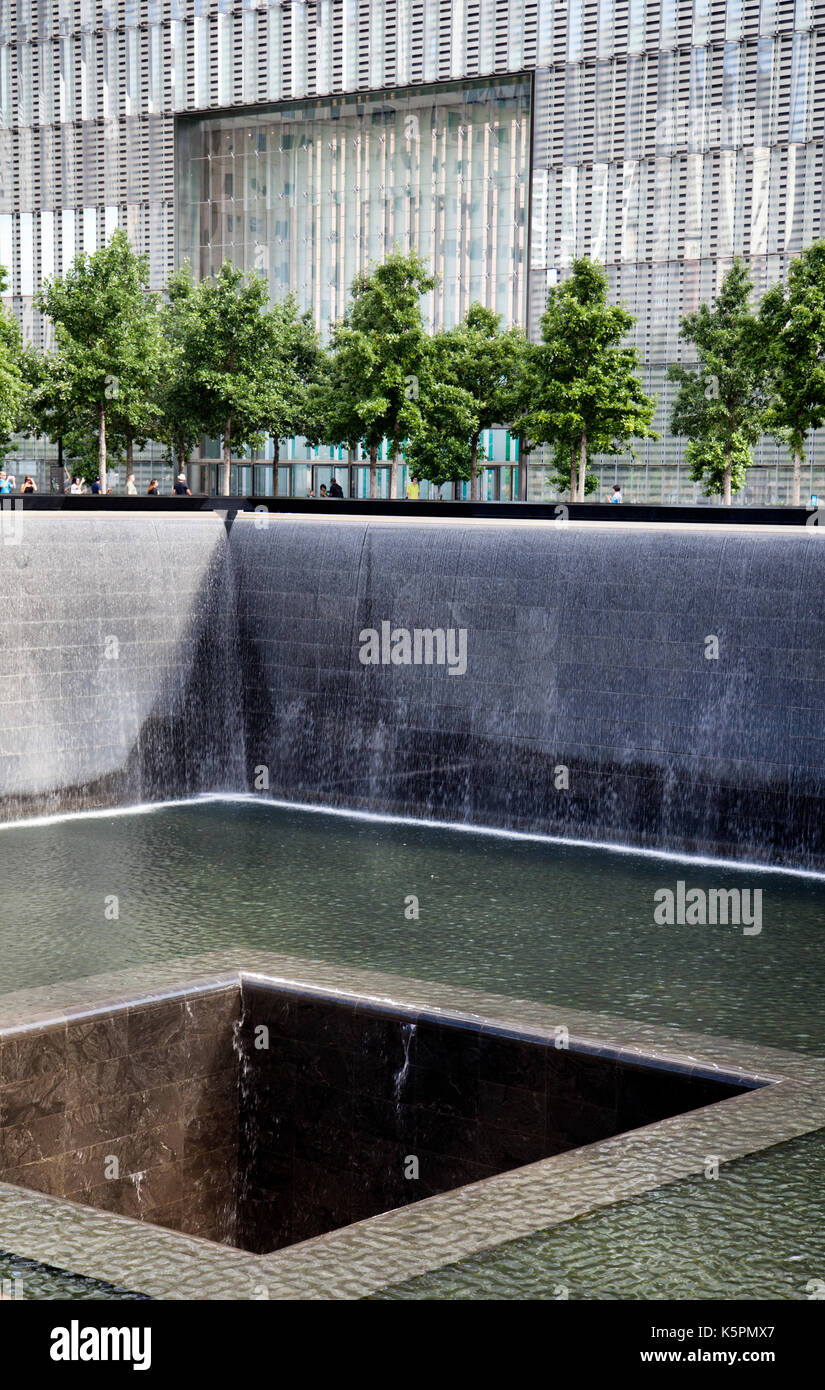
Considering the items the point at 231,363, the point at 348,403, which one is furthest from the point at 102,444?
the point at 348,403

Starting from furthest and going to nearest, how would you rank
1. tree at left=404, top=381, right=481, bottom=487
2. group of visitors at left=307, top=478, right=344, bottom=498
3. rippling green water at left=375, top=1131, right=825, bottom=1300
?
group of visitors at left=307, top=478, right=344, bottom=498 → tree at left=404, top=381, right=481, bottom=487 → rippling green water at left=375, top=1131, right=825, bottom=1300

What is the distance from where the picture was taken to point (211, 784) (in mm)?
17375

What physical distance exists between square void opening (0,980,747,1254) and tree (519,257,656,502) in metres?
24.9

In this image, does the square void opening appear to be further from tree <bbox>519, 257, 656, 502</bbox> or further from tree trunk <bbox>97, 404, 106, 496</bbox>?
tree trunk <bbox>97, 404, 106, 496</bbox>

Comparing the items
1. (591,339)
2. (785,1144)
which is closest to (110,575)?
(785,1144)

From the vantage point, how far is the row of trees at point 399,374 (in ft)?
106

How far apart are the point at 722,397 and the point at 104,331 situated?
45.7 feet

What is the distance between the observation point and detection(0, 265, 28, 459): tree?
3031 centimetres

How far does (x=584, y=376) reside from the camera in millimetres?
32688

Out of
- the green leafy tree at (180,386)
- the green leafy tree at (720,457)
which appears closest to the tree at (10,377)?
the green leafy tree at (180,386)

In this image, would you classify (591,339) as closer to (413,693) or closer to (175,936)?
(413,693)

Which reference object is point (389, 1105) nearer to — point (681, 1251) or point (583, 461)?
point (681, 1251)

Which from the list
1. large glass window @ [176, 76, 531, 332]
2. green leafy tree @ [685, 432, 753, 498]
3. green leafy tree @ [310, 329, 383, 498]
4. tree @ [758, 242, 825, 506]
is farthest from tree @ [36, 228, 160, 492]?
large glass window @ [176, 76, 531, 332]
